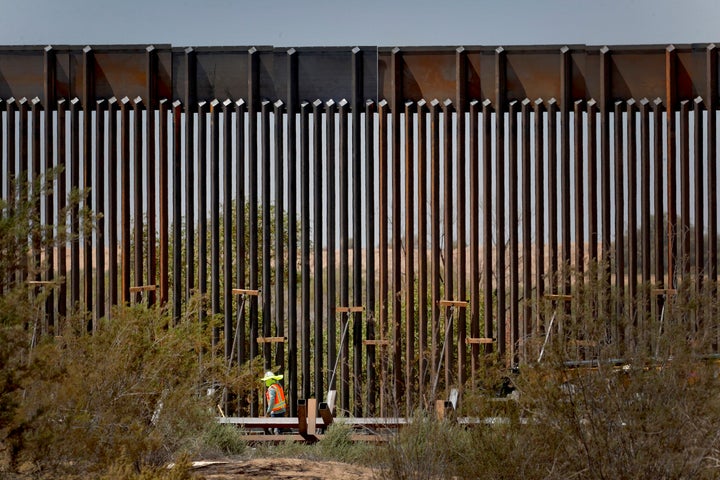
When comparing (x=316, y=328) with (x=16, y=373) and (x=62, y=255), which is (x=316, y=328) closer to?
(x=62, y=255)

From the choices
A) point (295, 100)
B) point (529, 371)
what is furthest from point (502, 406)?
point (295, 100)

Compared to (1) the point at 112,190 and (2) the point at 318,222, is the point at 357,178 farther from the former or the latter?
(1) the point at 112,190

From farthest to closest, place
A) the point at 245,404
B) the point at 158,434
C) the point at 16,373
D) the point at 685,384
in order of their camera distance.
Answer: the point at 245,404, the point at 158,434, the point at 685,384, the point at 16,373

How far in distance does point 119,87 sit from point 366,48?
12.3ft

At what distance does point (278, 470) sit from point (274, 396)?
5.33m

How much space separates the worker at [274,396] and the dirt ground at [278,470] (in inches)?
177

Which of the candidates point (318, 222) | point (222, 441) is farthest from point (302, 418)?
point (318, 222)

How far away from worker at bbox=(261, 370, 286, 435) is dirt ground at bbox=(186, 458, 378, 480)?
14.7ft

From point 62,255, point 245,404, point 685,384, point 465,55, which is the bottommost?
point 245,404

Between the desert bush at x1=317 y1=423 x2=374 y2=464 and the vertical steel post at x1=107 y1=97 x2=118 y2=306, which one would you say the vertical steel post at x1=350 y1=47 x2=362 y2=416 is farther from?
the desert bush at x1=317 y1=423 x2=374 y2=464

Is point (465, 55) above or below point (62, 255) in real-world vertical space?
above

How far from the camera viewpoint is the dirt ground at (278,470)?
33.1 feet

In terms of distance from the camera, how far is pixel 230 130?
16.7 m

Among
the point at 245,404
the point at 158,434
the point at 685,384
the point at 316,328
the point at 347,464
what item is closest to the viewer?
the point at 685,384
